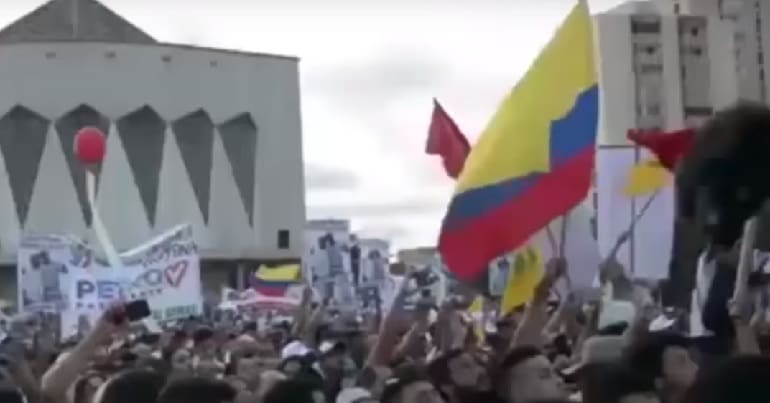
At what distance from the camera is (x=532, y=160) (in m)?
9.26

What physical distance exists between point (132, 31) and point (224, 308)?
40.4 meters

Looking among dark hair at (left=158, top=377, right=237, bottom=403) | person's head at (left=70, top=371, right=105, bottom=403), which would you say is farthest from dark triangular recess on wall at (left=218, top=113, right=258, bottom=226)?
dark hair at (left=158, top=377, right=237, bottom=403)

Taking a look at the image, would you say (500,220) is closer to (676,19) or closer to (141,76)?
(141,76)

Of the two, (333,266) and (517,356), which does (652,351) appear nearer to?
(517,356)

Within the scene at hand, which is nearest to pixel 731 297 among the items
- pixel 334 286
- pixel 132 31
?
pixel 334 286

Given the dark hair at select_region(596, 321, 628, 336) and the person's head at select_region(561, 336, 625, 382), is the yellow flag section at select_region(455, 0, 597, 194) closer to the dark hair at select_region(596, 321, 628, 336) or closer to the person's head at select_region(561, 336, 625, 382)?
the dark hair at select_region(596, 321, 628, 336)

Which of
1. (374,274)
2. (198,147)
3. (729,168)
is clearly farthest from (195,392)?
(198,147)

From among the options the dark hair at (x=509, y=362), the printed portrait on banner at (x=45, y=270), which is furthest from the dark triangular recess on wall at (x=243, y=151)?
the dark hair at (x=509, y=362)

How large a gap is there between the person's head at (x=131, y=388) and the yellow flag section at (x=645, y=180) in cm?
535

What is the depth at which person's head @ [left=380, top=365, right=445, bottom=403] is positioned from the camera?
5.69m

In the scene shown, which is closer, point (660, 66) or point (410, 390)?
point (410, 390)

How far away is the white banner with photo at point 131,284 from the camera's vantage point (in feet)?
51.5

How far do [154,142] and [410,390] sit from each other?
52389mm

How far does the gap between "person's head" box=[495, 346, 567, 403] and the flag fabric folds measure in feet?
64.9
